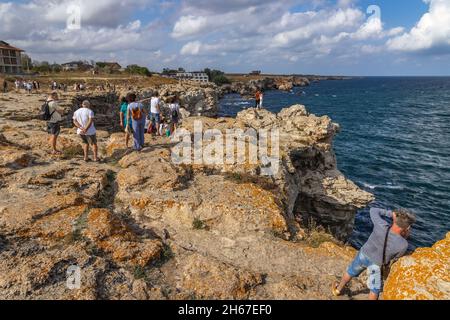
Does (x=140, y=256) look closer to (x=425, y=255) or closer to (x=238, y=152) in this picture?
(x=425, y=255)

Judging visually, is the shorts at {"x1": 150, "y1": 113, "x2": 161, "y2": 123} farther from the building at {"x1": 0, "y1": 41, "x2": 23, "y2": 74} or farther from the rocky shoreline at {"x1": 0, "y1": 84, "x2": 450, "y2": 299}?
the building at {"x1": 0, "y1": 41, "x2": 23, "y2": 74}

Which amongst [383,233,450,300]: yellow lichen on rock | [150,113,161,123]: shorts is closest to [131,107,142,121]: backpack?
[150,113,161,123]: shorts

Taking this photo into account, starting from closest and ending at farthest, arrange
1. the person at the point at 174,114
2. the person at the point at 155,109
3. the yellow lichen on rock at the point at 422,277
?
the yellow lichen on rock at the point at 422,277 → the person at the point at 155,109 → the person at the point at 174,114

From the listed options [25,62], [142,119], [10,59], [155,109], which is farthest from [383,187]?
[25,62]

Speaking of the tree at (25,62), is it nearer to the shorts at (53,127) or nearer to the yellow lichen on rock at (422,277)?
the shorts at (53,127)

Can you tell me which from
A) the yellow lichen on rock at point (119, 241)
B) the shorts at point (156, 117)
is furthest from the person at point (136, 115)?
the yellow lichen on rock at point (119, 241)

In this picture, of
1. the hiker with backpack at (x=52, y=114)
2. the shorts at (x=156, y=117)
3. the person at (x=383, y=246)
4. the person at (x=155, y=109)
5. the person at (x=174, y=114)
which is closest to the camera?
the person at (x=383, y=246)

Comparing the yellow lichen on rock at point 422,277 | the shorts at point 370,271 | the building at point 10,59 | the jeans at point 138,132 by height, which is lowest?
the shorts at point 370,271

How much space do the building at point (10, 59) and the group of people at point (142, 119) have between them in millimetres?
94648

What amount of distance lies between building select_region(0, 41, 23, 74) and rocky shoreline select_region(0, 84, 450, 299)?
97846 millimetres

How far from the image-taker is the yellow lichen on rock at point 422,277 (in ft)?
17.7

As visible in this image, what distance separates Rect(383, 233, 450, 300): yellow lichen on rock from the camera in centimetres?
539

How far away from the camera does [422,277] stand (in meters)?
5.64

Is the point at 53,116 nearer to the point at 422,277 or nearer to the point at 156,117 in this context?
the point at 156,117
